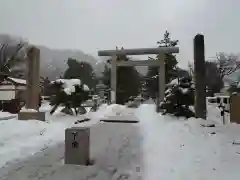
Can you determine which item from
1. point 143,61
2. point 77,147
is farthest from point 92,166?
point 143,61

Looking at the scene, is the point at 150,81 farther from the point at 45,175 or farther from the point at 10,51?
the point at 45,175

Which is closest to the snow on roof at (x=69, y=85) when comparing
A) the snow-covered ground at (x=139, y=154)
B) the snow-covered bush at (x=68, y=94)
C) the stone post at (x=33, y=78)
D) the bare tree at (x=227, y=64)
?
the snow-covered bush at (x=68, y=94)

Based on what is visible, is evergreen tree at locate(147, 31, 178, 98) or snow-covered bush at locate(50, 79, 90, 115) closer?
snow-covered bush at locate(50, 79, 90, 115)

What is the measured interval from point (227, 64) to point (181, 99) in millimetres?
31987

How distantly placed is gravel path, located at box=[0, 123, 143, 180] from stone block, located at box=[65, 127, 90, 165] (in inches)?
5.8

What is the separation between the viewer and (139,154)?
5457mm

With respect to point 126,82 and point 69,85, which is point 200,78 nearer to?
point 69,85

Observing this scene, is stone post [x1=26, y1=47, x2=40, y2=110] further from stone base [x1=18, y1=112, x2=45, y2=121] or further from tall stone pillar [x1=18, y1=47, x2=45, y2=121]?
stone base [x1=18, y1=112, x2=45, y2=121]

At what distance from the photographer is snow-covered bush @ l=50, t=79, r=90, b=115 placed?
45.4 feet

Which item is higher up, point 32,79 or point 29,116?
point 32,79

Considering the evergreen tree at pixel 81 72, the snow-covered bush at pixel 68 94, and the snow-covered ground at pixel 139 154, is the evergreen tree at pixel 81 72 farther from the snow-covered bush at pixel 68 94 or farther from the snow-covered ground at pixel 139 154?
the snow-covered ground at pixel 139 154

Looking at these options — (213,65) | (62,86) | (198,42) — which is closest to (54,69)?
(213,65)

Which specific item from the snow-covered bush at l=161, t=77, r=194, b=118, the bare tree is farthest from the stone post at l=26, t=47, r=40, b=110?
the bare tree

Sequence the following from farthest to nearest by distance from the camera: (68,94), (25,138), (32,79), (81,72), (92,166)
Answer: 1. (81,72)
2. (68,94)
3. (32,79)
4. (25,138)
5. (92,166)
